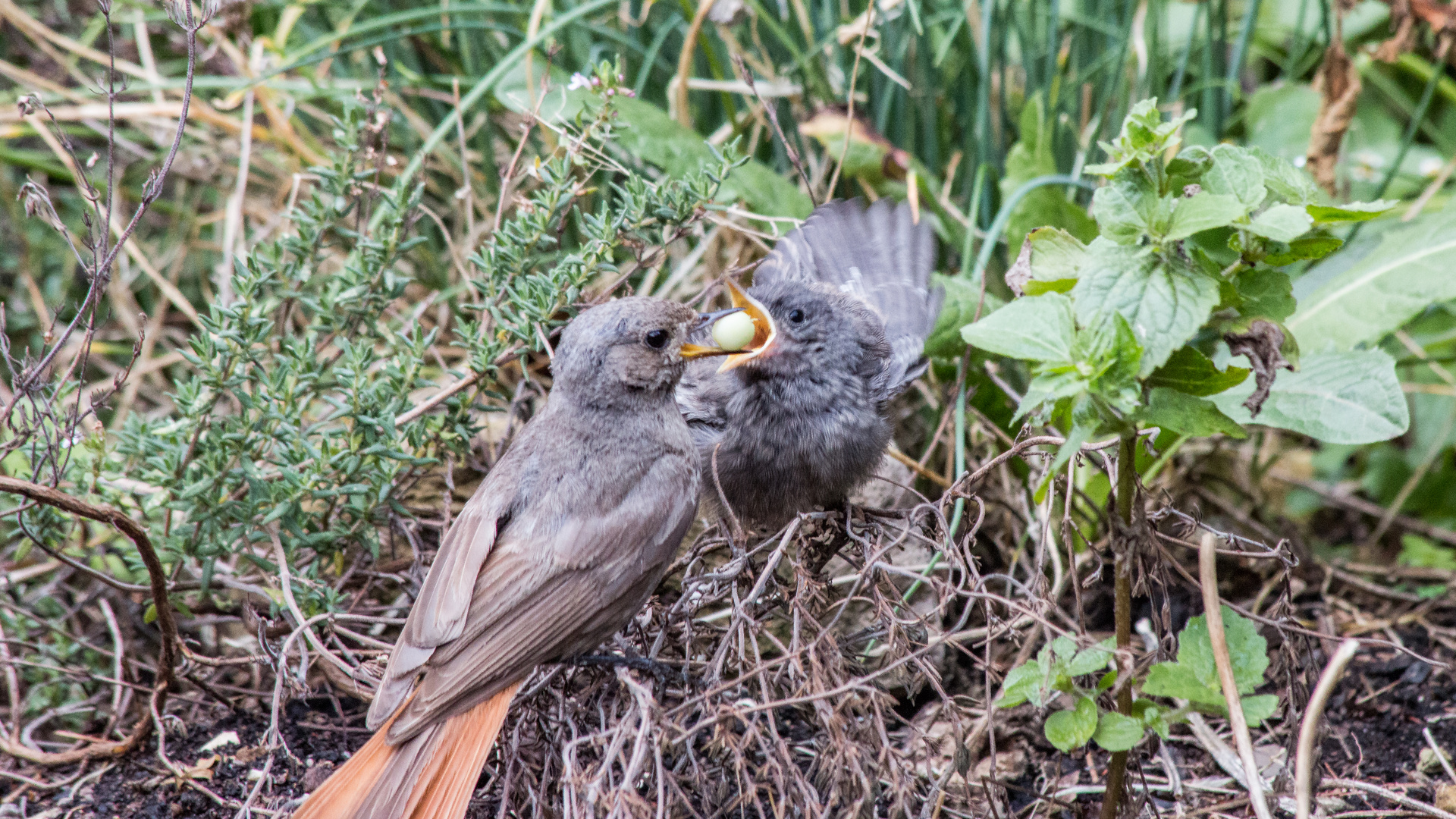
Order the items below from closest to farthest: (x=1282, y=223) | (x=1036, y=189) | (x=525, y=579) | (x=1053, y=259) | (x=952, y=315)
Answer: (x=1282, y=223), (x=1053, y=259), (x=525, y=579), (x=952, y=315), (x=1036, y=189)

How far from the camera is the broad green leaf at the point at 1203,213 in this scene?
1748 mm

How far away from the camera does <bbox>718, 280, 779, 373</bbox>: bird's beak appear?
2.70 metres

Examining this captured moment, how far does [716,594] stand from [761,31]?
7.88 feet

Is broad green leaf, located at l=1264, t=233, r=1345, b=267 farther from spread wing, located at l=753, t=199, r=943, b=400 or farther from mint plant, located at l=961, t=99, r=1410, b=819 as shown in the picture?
spread wing, located at l=753, t=199, r=943, b=400

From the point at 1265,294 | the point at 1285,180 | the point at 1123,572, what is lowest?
the point at 1123,572

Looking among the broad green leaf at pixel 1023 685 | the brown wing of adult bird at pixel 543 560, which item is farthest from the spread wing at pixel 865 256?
the broad green leaf at pixel 1023 685

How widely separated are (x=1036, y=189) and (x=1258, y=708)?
2013 millimetres

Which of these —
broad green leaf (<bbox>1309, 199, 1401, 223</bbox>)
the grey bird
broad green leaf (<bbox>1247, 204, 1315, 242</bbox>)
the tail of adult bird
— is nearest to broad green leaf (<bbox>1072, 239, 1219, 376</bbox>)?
broad green leaf (<bbox>1247, 204, 1315, 242</bbox>)

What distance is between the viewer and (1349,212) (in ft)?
5.96

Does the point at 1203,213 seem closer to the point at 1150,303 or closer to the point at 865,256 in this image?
the point at 1150,303

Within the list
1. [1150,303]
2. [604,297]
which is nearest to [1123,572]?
[1150,303]

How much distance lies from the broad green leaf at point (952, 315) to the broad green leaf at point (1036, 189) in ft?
1.10

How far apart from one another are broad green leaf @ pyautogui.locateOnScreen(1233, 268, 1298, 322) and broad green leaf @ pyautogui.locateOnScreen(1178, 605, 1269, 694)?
0.50 m

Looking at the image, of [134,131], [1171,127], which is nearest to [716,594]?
[1171,127]
